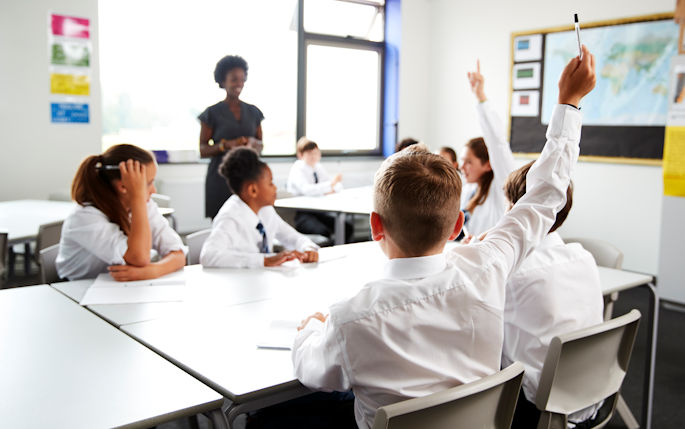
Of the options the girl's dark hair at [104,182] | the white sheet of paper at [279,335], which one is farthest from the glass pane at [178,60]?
the white sheet of paper at [279,335]

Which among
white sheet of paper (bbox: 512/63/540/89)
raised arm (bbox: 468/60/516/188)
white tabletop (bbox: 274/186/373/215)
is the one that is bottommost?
white tabletop (bbox: 274/186/373/215)

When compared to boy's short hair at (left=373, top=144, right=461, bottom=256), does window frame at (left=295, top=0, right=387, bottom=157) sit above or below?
above

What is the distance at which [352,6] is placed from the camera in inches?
293

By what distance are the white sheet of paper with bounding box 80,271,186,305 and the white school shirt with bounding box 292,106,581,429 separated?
796 mm

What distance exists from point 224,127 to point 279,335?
3260mm

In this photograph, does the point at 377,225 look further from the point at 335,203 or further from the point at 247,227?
the point at 335,203

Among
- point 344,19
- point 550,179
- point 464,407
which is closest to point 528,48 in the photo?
point 344,19

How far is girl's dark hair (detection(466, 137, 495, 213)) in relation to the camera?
3.36 meters

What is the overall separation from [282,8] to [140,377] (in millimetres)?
6032

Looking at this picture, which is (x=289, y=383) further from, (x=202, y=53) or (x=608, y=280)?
(x=202, y=53)

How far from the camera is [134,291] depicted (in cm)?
210

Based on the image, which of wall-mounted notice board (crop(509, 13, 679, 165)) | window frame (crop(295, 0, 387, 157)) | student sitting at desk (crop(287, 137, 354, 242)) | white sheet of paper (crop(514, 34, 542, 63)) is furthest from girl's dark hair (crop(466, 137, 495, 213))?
window frame (crop(295, 0, 387, 157))

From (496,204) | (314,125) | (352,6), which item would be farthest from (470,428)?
(352,6)

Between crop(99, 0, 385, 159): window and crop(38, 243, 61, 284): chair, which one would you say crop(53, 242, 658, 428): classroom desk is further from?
crop(99, 0, 385, 159): window
